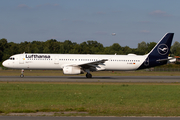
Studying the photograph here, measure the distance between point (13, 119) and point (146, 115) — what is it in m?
5.89

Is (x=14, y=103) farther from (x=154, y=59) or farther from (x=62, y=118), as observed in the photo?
(x=154, y=59)

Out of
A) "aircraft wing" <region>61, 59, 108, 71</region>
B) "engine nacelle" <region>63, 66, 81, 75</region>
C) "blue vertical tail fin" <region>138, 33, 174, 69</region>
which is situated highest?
"blue vertical tail fin" <region>138, 33, 174, 69</region>

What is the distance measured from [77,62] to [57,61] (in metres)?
3.03

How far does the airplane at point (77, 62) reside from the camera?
33938 millimetres

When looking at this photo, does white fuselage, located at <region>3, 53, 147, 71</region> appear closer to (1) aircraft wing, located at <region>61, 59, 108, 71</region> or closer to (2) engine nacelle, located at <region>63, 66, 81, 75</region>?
(1) aircraft wing, located at <region>61, 59, 108, 71</region>

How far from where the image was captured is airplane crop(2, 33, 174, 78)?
111ft

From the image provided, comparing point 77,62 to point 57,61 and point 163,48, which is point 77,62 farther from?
point 163,48

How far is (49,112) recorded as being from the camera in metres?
11.2

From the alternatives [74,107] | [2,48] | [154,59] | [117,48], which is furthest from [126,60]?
[117,48]

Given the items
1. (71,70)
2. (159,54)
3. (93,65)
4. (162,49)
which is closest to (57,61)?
(71,70)

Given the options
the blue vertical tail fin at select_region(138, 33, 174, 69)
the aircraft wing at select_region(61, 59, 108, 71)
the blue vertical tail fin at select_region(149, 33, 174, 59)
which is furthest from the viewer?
the blue vertical tail fin at select_region(149, 33, 174, 59)

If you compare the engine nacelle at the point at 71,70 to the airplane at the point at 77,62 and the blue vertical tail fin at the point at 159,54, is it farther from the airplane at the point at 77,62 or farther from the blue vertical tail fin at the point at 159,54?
the blue vertical tail fin at the point at 159,54

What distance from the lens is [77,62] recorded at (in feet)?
115

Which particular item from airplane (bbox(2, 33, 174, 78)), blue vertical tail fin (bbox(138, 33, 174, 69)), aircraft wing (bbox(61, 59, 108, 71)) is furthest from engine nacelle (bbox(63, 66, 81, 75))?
blue vertical tail fin (bbox(138, 33, 174, 69))
